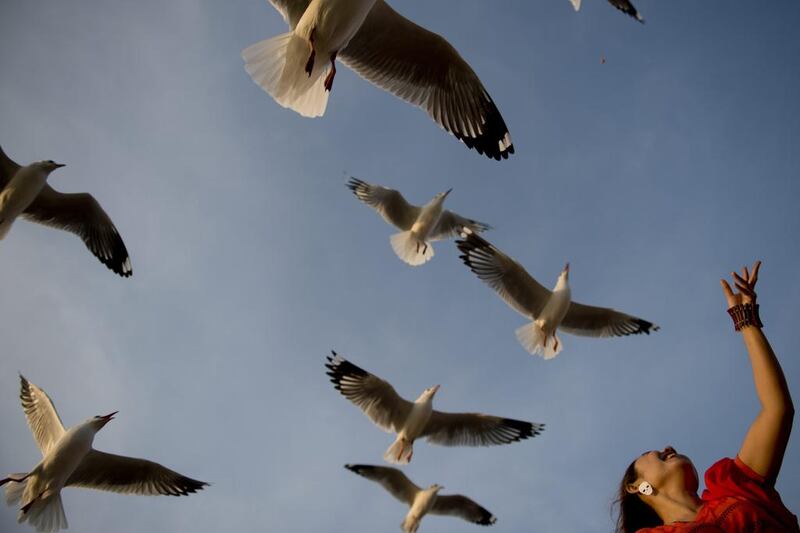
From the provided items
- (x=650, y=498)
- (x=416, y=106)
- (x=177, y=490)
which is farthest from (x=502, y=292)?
(x=650, y=498)

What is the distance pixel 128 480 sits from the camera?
21.7ft

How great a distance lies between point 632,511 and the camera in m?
1.83

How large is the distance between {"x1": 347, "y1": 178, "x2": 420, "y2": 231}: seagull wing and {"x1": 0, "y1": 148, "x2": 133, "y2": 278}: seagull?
3.47m

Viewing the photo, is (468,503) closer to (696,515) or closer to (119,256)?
(119,256)

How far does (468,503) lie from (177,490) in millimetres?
4193

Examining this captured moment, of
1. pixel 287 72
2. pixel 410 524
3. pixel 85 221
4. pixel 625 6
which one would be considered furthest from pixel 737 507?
pixel 410 524

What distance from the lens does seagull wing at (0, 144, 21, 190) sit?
6.32 metres

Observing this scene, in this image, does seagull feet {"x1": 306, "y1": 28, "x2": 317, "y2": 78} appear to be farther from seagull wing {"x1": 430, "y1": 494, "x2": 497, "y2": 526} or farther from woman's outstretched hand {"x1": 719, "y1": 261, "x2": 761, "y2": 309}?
seagull wing {"x1": 430, "y1": 494, "x2": 497, "y2": 526}

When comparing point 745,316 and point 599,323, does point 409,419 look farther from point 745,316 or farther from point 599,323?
point 745,316

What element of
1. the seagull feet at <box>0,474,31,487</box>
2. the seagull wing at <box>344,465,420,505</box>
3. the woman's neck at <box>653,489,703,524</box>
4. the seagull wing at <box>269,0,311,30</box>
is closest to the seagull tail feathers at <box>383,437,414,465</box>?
the seagull wing at <box>344,465,420,505</box>

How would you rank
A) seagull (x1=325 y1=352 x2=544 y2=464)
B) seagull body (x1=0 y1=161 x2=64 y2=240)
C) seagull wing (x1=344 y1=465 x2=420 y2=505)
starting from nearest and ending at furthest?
seagull body (x1=0 y1=161 x2=64 y2=240)
seagull (x1=325 y1=352 x2=544 y2=464)
seagull wing (x1=344 y1=465 x2=420 y2=505)

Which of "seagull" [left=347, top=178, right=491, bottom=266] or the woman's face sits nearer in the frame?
the woman's face

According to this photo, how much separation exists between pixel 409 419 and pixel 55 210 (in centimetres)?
457

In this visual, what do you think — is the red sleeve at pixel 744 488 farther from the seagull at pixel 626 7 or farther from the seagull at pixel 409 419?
the seagull at pixel 409 419
